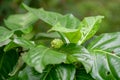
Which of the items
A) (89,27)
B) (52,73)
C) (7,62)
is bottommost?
(7,62)

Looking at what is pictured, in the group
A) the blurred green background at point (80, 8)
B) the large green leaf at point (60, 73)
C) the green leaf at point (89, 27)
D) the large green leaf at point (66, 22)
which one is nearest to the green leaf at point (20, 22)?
the large green leaf at point (66, 22)

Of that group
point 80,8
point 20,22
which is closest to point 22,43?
point 20,22

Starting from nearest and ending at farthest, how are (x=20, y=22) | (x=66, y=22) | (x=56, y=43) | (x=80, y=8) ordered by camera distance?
(x=56, y=43), (x=66, y=22), (x=20, y=22), (x=80, y=8)

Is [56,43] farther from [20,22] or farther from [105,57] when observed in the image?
[20,22]

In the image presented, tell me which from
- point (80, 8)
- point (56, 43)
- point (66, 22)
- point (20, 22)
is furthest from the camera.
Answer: point (80, 8)

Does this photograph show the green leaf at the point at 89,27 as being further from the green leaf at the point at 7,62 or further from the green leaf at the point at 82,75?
the green leaf at the point at 7,62

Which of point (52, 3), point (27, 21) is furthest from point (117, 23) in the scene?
point (27, 21)
